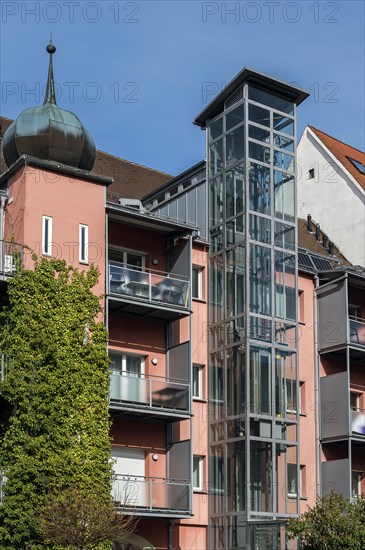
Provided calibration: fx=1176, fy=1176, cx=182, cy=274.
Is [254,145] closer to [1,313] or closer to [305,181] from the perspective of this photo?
[1,313]

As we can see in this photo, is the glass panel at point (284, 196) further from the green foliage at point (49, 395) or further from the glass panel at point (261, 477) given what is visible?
the green foliage at point (49, 395)

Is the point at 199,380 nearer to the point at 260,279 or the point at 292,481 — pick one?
the point at 260,279

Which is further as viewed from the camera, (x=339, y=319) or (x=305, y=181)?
(x=305, y=181)

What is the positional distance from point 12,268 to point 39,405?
3573mm

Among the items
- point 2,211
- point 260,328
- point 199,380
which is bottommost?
point 199,380

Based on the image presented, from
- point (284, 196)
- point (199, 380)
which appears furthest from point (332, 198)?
point (199, 380)

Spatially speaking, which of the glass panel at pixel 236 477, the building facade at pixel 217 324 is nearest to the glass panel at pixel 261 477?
the building facade at pixel 217 324

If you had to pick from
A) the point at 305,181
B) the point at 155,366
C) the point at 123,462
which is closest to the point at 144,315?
the point at 155,366

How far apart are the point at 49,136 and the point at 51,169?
2.99 ft

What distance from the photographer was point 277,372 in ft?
111

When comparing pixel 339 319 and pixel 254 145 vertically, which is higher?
pixel 254 145

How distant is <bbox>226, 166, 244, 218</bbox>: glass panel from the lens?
114ft

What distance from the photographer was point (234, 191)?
3491 cm

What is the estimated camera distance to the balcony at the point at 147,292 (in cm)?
3128
